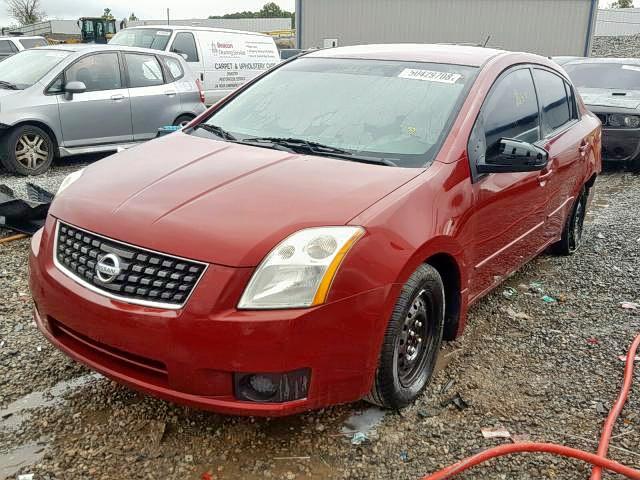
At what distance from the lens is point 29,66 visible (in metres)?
8.16

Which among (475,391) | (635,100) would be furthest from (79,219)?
(635,100)

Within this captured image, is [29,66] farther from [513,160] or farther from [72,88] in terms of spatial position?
[513,160]

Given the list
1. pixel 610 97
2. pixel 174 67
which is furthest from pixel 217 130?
pixel 610 97

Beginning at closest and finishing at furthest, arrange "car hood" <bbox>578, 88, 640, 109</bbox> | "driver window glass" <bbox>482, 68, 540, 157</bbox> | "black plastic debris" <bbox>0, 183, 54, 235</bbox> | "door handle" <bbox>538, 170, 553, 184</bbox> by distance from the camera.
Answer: "driver window glass" <bbox>482, 68, 540, 157</bbox> < "door handle" <bbox>538, 170, 553, 184</bbox> < "black plastic debris" <bbox>0, 183, 54, 235</bbox> < "car hood" <bbox>578, 88, 640, 109</bbox>

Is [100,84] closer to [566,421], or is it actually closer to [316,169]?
[316,169]

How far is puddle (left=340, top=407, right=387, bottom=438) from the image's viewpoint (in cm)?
280

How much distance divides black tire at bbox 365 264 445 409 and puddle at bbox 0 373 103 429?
146 cm

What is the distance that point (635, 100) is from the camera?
28.5ft

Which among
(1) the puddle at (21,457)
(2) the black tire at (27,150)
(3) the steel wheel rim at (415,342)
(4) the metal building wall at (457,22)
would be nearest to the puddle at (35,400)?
(1) the puddle at (21,457)

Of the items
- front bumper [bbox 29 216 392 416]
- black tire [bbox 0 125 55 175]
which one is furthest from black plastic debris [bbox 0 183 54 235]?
front bumper [bbox 29 216 392 416]

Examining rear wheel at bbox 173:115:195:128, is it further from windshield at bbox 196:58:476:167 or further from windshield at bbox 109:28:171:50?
windshield at bbox 196:58:476:167

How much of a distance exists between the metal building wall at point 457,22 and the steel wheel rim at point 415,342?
26039mm

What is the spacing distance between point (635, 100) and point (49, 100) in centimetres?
780

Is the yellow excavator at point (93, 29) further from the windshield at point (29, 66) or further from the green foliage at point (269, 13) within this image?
the green foliage at point (269, 13)
